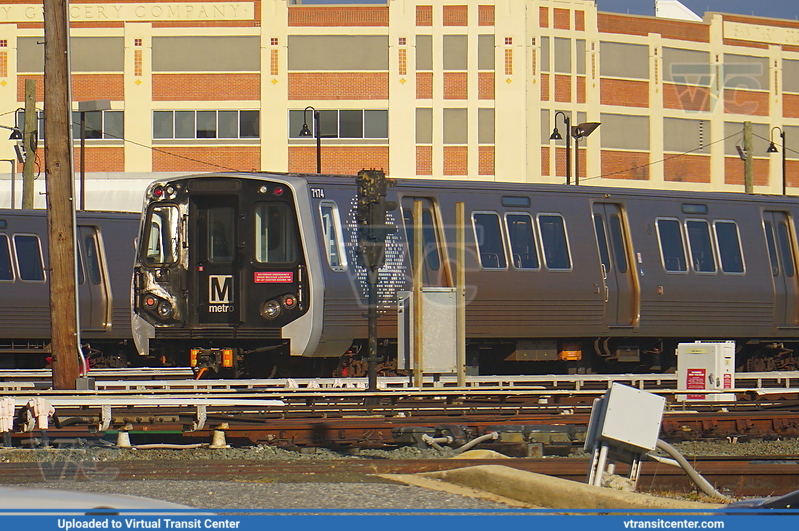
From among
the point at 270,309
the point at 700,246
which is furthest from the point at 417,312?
the point at 700,246

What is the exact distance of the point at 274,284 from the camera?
15.4m

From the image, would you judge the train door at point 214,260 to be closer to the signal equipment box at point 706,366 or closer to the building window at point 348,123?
the signal equipment box at point 706,366

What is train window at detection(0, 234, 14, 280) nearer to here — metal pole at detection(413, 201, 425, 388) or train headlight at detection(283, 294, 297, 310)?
train headlight at detection(283, 294, 297, 310)

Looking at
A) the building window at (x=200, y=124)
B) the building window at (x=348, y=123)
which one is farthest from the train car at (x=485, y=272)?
the building window at (x=200, y=124)

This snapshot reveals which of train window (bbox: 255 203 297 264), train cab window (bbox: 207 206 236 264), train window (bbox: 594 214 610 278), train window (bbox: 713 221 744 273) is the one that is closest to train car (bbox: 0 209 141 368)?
train cab window (bbox: 207 206 236 264)

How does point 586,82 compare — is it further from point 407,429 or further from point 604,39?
point 407,429

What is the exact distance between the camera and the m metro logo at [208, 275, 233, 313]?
15672 mm

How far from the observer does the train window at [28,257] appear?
1905 cm

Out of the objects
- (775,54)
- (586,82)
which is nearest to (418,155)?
(586,82)

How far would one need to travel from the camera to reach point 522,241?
16.9 metres

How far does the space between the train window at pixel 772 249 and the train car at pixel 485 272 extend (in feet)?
0.07

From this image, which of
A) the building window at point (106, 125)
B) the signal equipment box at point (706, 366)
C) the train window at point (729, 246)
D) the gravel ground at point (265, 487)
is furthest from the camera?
the building window at point (106, 125)

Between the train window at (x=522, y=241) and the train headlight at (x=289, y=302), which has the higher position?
the train window at (x=522, y=241)

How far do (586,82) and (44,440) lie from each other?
46.2 meters
